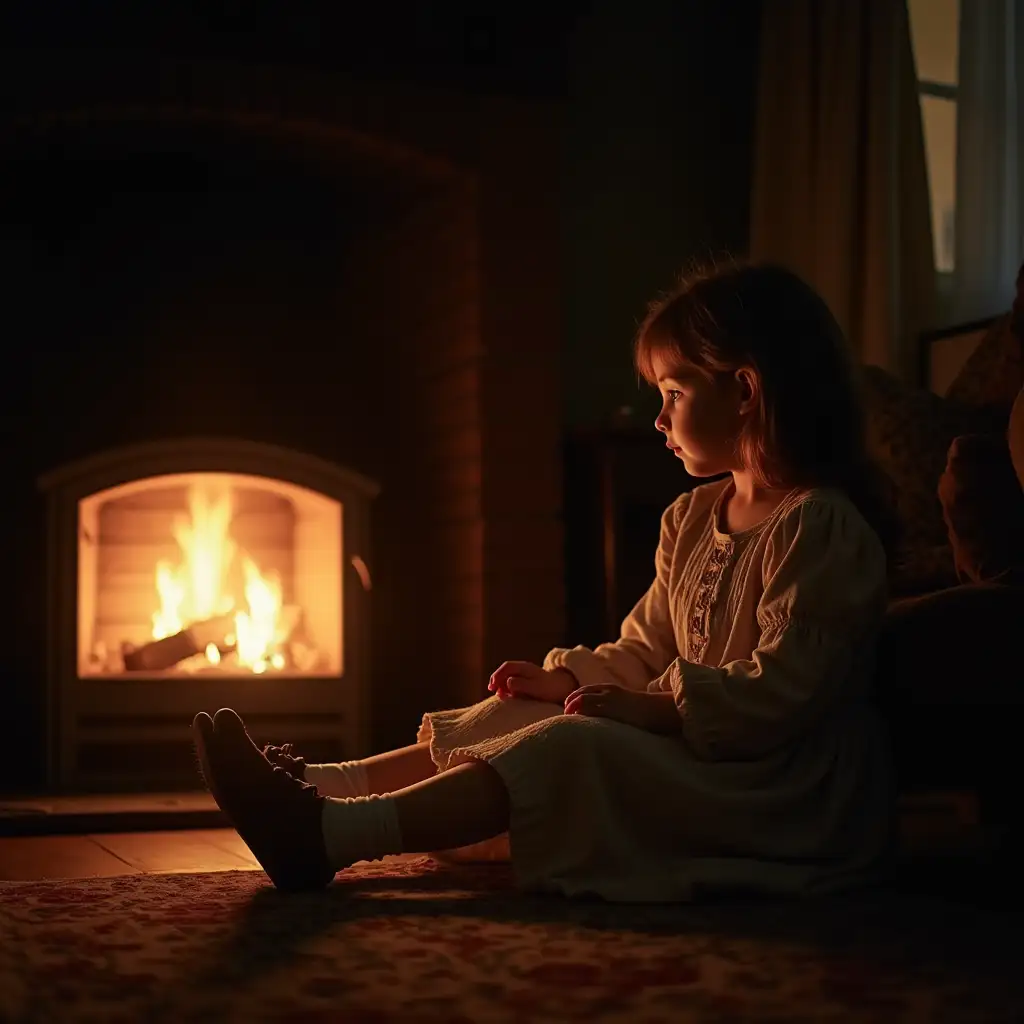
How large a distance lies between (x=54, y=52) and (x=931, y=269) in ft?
6.14

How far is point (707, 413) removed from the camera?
5.79ft

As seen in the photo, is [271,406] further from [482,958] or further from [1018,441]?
[482,958]

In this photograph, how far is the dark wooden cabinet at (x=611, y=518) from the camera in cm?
304

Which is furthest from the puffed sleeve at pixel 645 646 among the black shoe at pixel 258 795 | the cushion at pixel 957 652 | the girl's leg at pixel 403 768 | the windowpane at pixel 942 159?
the windowpane at pixel 942 159

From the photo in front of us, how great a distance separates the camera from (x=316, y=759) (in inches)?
118

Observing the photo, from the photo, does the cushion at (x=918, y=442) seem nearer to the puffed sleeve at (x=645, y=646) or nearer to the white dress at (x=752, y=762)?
the puffed sleeve at (x=645, y=646)

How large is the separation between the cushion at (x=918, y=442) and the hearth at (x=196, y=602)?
1072mm

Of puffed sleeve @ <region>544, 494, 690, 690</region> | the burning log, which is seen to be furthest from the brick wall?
puffed sleeve @ <region>544, 494, 690, 690</region>

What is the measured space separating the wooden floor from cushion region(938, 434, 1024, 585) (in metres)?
0.98

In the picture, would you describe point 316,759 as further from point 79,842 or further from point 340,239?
point 340,239

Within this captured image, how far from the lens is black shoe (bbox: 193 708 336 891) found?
1.50m

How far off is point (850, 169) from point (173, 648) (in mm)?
1739


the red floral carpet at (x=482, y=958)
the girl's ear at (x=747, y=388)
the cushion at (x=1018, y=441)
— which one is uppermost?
the girl's ear at (x=747, y=388)

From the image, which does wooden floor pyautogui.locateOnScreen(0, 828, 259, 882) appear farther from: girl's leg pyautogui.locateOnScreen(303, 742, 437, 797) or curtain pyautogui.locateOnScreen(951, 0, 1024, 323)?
curtain pyautogui.locateOnScreen(951, 0, 1024, 323)
